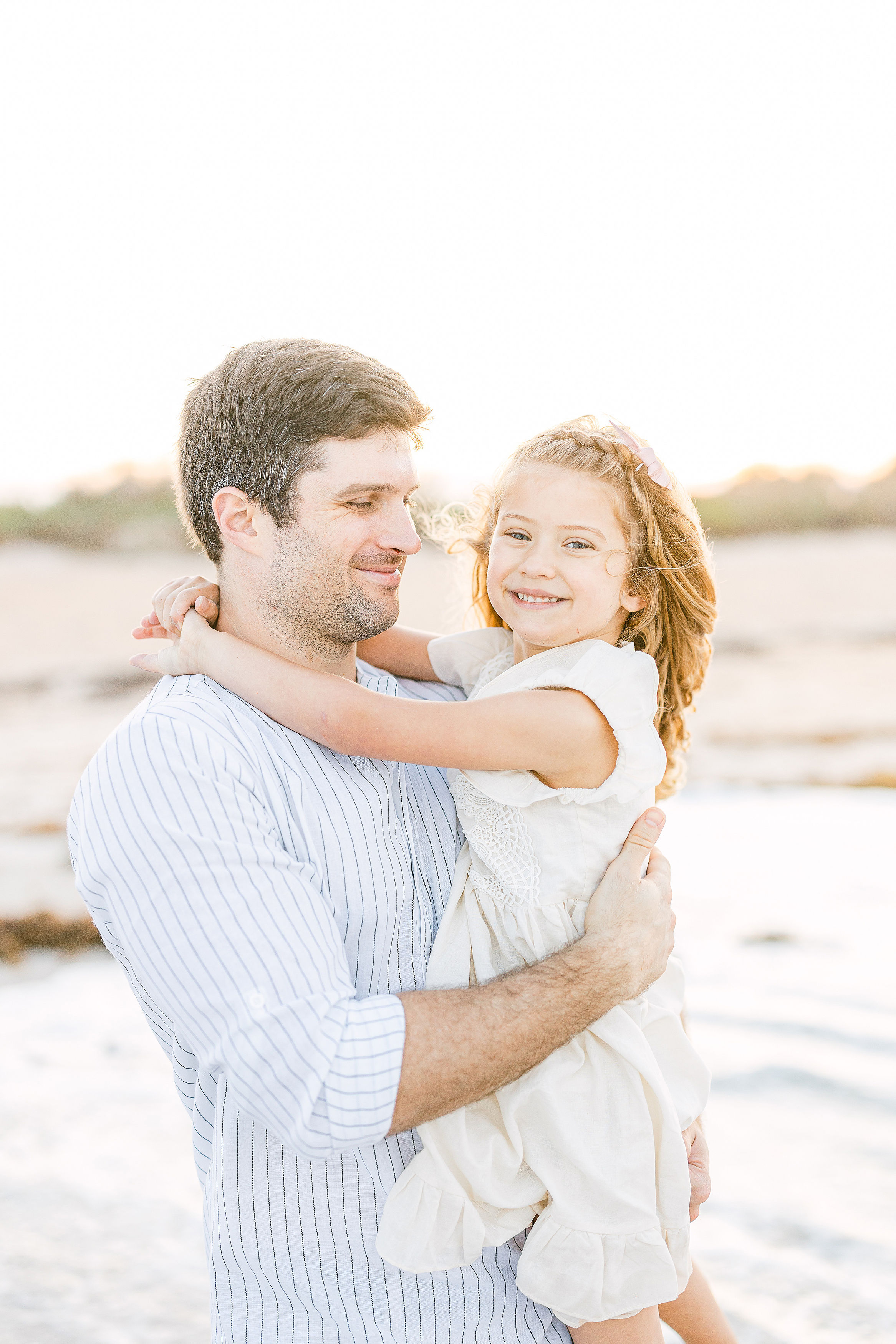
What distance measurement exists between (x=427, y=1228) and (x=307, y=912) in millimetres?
524

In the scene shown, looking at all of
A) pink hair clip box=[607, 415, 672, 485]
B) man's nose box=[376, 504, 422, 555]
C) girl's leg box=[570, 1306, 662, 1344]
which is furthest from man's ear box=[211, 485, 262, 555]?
girl's leg box=[570, 1306, 662, 1344]

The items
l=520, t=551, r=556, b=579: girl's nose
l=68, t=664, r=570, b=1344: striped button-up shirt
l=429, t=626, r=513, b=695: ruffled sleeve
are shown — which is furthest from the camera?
l=429, t=626, r=513, b=695: ruffled sleeve

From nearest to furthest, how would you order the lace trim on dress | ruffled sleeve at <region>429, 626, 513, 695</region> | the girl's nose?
the lace trim on dress → the girl's nose → ruffled sleeve at <region>429, 626, 513, 695</region>

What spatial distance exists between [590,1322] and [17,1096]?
11.2 feet


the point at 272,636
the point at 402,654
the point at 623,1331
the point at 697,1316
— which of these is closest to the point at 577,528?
the point at 402,654

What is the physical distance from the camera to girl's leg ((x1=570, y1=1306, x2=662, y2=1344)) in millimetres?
1596

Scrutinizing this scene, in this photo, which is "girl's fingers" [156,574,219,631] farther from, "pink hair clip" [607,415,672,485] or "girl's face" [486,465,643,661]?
"pink hair clip" [607,415,672,485]

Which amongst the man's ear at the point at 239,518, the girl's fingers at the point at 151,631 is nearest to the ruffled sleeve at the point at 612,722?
the man's ear at the point at 239,518

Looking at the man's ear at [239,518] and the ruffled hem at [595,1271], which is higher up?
the man's ear at [239,518]

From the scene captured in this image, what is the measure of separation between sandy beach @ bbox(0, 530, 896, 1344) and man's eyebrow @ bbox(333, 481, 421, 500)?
2.35 ft

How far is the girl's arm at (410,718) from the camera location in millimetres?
1640

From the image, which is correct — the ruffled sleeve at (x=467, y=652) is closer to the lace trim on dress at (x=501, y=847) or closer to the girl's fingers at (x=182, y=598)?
the lace trim on dress at (x=501, y=847)

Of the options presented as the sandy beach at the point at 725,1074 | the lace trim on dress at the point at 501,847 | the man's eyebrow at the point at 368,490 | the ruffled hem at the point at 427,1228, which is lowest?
the sandy beach at the point at 725,1074

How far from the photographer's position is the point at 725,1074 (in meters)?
4.55
